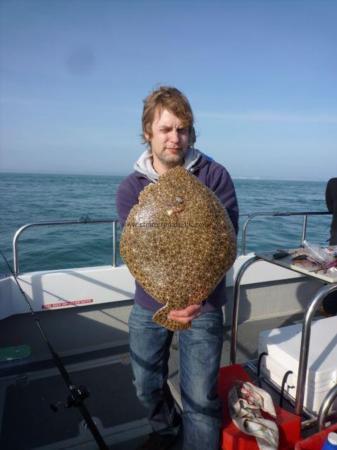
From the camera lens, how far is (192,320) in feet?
7.13

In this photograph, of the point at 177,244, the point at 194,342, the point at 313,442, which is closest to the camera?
the point at 177,244

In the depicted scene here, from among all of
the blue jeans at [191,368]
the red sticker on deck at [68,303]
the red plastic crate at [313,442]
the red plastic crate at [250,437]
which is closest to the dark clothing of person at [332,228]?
the red plastic crate at [250,437]

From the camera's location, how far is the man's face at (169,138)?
203 centimetres

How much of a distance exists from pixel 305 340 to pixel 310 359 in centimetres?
53

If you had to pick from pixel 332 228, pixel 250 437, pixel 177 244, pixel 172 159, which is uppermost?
pixel 172 159

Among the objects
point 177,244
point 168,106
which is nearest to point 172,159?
point 168,106

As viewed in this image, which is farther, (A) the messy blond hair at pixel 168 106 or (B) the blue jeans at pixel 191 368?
(B) the blue jeans at pixel 191 368

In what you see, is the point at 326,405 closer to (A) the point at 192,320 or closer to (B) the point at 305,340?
(B) the point at 305,340

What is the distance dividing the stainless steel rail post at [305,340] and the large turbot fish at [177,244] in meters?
0.85

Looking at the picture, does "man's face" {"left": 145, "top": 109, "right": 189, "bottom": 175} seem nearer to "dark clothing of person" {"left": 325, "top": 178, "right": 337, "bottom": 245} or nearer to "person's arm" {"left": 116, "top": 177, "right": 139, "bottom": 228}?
"person's arm" {"left": 116, "top": 177, "right": 139, "bottom": 228}

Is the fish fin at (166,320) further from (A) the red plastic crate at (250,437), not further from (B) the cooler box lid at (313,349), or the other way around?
(B) the cooler box lid at (313,349)

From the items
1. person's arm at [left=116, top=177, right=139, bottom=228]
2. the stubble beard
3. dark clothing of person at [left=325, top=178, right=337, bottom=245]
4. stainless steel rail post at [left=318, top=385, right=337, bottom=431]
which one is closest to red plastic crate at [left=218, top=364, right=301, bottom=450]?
stainless steel rail post at [left=318, top=385, right=337, bottom=431]

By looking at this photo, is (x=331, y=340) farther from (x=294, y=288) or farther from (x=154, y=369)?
(x=294, y=288)

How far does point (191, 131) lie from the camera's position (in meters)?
2.17
